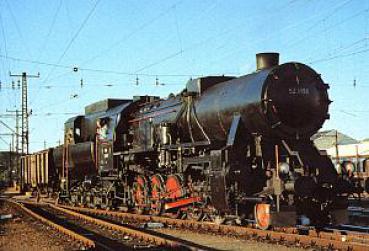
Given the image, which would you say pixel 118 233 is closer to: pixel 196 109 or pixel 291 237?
pixel 196 109

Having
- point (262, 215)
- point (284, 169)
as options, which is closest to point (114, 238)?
point (262, 215)

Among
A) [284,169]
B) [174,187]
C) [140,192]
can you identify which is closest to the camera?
[284,169]

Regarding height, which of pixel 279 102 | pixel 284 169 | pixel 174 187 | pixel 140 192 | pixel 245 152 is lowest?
pixel 140 192

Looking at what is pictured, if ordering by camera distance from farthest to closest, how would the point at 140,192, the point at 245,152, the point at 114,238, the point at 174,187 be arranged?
the point at 140,192, the point at 174,187, the point at 114,238, the point at 245,152

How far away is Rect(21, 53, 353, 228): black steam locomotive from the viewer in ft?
38.0

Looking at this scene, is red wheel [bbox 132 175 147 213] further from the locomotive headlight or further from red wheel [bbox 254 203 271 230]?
the locomotive headlight

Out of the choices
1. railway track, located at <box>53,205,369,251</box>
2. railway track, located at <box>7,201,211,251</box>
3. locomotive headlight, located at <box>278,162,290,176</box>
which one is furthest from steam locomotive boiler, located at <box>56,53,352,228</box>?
railway track, located at <box>7,201,211,251</box>

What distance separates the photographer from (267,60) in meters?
12.8

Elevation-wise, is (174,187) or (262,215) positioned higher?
(174,187)

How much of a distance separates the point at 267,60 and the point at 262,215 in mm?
4047

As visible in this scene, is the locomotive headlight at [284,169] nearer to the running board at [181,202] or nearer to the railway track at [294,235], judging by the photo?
the railway track at [294,235]

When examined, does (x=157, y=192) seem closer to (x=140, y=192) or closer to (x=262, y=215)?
(x=140, y=192)

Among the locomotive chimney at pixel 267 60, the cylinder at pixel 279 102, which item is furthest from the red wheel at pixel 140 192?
A: the locomotive chimney at pixel 267 60

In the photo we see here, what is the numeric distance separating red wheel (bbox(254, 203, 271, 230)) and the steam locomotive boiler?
24 millimetres
